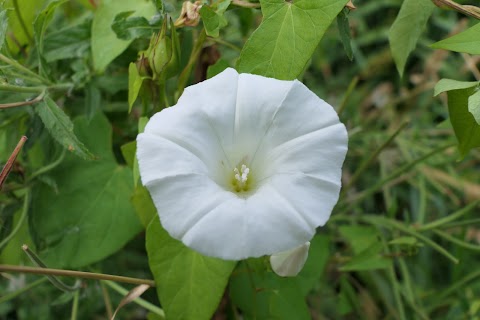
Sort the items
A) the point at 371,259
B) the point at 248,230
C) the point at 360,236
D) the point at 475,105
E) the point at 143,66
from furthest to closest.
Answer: the point at 360,236
the point at 371,259
the point at 143,66
the point at 475,105
the point at 248,230

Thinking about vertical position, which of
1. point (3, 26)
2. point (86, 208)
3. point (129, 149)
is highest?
point (3, 26)

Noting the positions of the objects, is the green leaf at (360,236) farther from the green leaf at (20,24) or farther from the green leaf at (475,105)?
the green leaf at (20,24)

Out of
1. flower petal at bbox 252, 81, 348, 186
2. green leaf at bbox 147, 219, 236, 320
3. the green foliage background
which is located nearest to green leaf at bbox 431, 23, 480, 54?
the green foliage background

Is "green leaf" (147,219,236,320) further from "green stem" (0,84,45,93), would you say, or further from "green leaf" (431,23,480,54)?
"green leaf" (431,23,480,54)

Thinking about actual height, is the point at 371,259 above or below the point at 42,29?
below

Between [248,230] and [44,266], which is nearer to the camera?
[248,230]

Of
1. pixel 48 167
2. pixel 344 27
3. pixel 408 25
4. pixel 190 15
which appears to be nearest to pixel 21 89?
pixel 48 167

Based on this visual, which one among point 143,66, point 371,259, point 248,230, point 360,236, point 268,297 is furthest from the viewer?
point 360,236

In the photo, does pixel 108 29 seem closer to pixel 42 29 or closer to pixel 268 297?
pixel 42 29
